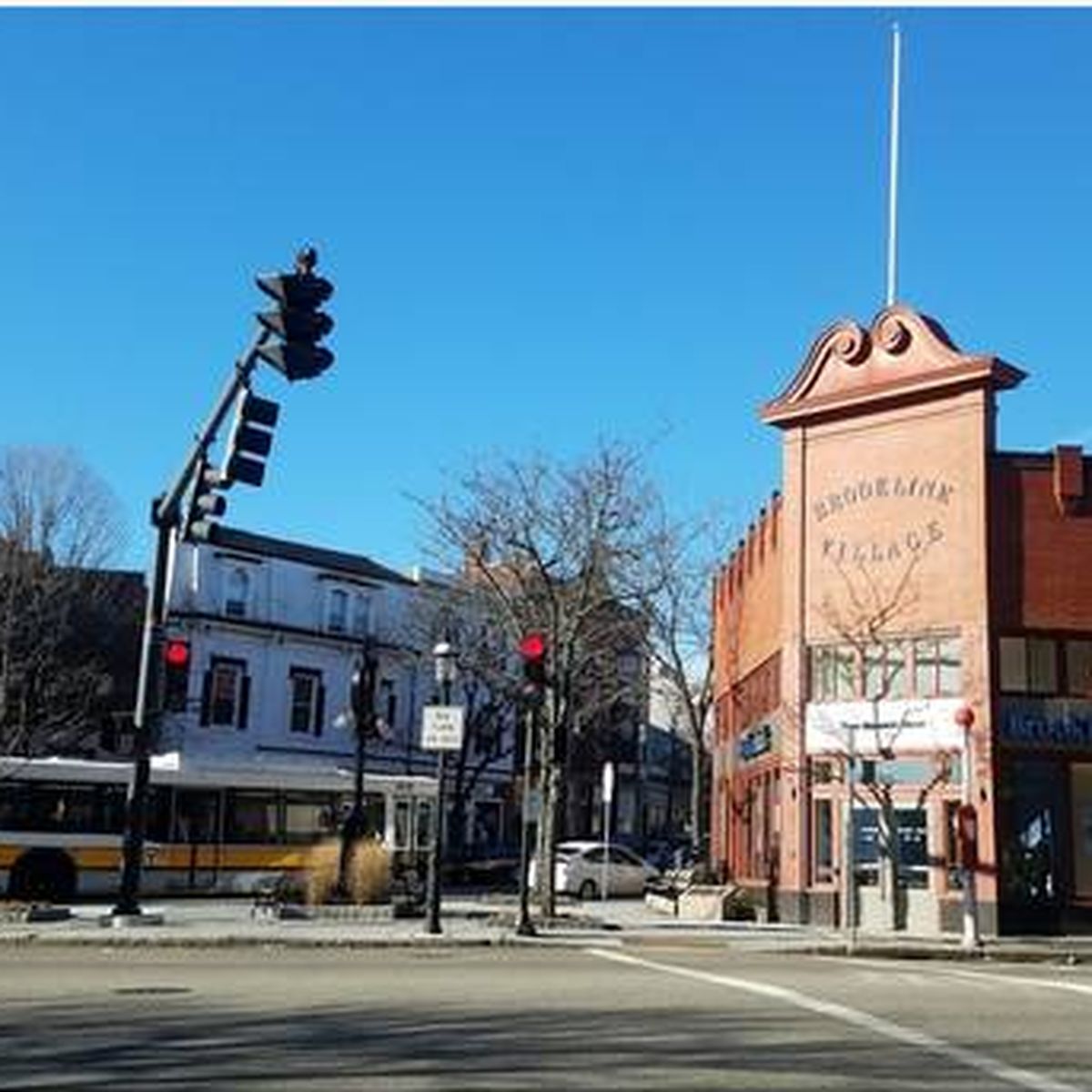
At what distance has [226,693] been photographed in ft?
200

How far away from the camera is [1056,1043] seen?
13.2 metres

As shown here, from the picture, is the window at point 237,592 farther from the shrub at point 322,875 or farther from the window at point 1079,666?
the window at point 1079,666

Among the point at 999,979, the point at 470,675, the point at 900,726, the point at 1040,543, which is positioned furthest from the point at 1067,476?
the point at 470,675

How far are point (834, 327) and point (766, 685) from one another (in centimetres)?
816

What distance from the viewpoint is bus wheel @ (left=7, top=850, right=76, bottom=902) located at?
34.9 metres

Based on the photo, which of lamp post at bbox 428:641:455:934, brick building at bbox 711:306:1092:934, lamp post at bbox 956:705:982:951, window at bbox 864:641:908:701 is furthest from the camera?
window at bbox 864:641:908:701

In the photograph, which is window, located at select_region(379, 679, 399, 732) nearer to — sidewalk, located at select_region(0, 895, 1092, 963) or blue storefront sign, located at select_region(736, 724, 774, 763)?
blue storefront sign, located at select_region(736, 724, 774, 763)

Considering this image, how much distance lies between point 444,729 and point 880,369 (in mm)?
11907

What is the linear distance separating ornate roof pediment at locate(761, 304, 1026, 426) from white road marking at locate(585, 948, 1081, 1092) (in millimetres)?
14665

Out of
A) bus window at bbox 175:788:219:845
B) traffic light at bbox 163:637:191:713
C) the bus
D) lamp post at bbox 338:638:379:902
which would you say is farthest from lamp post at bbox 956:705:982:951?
bus window at bbox 175:788:219:845

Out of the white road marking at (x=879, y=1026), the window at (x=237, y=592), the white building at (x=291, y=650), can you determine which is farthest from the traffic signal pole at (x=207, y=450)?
the window at (x=237, y=592)

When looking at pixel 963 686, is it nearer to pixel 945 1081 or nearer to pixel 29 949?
pixel 29 949

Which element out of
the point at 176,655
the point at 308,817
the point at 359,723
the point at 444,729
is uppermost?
the point at 176,655

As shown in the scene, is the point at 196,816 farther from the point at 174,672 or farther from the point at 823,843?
the point at 823,843
